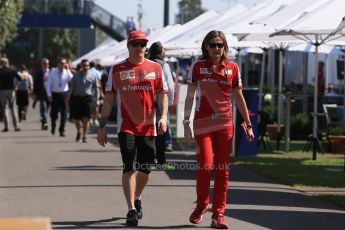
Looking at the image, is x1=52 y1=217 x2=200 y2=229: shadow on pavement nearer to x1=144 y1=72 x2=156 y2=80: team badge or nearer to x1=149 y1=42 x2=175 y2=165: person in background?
x1=144 y1=72 x2=156 y2=80: team badge

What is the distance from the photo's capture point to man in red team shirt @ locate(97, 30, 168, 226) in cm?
1076

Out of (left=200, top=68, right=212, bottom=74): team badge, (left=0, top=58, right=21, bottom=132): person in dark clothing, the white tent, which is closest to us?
(left=200, top=68, right=212, bottom=74): team badge

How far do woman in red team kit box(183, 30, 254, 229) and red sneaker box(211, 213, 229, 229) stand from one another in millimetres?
125

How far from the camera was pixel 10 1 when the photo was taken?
44.2 m

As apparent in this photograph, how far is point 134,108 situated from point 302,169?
7.31m

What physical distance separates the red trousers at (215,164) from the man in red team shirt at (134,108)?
22.2 inches

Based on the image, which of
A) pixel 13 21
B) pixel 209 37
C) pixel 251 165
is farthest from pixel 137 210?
pixel 13 21

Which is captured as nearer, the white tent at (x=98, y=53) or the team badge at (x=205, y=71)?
the team badge at (x=205, y=71)

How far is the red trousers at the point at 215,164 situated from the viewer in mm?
10516

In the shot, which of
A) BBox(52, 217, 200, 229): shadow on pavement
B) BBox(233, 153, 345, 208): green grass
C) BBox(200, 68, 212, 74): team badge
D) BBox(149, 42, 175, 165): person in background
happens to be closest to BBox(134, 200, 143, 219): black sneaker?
BBox(52, 217, 200, 229): shadow on pavement

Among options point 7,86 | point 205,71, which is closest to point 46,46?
point 7,86

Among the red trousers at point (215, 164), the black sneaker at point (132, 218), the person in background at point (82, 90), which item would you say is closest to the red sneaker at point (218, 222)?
the red trousers at point (215, 164)

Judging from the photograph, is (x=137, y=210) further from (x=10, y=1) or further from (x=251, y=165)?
(x=10, y=1)

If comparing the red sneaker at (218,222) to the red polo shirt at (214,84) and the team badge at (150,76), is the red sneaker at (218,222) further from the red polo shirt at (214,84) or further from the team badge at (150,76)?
the team badge at (150,76)
